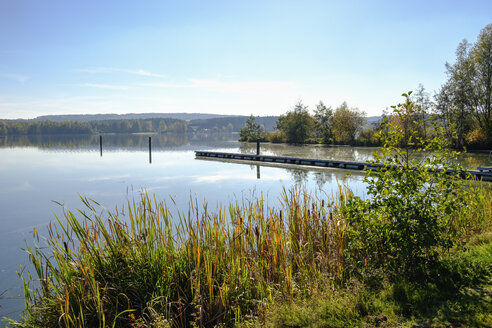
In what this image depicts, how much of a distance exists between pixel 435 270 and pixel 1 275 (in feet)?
21.4

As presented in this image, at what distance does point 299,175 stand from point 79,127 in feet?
318

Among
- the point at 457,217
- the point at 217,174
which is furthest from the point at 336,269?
the point at 217,174

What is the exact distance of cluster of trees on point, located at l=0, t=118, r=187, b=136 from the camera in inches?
3730

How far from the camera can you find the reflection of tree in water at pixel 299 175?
15577 millimetres

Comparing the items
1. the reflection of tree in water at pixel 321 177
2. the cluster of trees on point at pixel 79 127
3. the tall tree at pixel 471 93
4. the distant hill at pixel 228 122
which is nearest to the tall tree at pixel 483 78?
the tall tree at pixel 471 93

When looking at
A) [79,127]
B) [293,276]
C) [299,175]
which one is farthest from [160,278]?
[79,127]

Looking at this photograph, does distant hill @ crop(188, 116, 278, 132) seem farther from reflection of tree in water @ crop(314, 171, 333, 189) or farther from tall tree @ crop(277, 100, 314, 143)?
reflection of tree in water @ crop(314, 171, 333, 189)

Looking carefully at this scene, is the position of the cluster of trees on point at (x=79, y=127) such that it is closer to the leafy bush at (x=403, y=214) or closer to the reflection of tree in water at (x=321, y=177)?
the reflection of tree in water at (x=321, y=177)

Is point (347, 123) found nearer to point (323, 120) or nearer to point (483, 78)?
point (323, 120)

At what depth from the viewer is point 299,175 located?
17.3 m

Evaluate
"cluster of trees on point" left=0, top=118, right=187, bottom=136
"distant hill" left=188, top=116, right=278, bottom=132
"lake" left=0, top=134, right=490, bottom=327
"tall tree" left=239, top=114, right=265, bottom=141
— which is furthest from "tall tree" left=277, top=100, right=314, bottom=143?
"distant hill" left=188, top=116, right=278, bottom=132

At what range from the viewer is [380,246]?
14.6 feet

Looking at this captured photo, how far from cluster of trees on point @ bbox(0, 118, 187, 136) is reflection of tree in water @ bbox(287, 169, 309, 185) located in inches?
3708

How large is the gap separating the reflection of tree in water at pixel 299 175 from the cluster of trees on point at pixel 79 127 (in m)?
94.2
